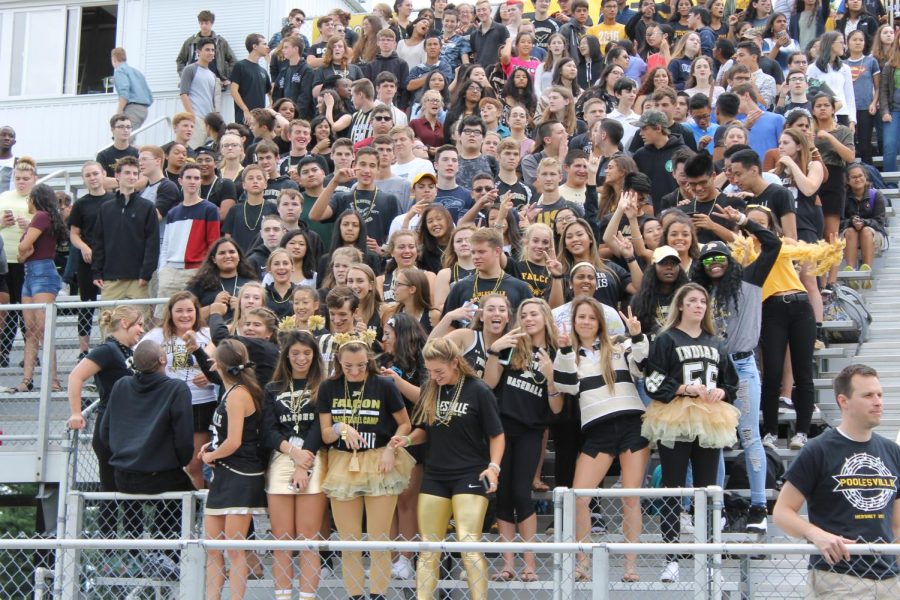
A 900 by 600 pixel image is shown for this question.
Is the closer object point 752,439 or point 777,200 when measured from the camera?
point 752,439

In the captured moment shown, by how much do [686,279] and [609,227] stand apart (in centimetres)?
107

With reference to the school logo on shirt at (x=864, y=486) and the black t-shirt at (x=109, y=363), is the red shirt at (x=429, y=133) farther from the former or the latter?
the school logo on shirt at (x=864, y=486)

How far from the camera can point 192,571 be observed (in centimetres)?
601

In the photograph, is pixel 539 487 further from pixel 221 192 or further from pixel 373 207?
pixel 221 192

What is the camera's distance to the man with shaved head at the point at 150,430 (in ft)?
27.5

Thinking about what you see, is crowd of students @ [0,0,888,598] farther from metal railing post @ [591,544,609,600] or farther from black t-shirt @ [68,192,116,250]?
metal railing post @ [591,544,609,600]

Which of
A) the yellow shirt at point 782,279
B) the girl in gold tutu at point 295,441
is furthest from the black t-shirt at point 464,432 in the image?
the yellow shirt at point 782,279

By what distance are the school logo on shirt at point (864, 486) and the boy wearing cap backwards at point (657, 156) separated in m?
5.45

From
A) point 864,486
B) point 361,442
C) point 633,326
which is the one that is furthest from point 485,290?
point 864,486

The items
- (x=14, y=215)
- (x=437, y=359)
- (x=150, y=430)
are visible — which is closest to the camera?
(x=437, y=359)

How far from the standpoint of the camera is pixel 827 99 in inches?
482

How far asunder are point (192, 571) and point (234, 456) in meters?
2.00

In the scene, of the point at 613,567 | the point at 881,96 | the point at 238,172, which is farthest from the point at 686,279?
the point at 881,96

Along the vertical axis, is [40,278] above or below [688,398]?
above
